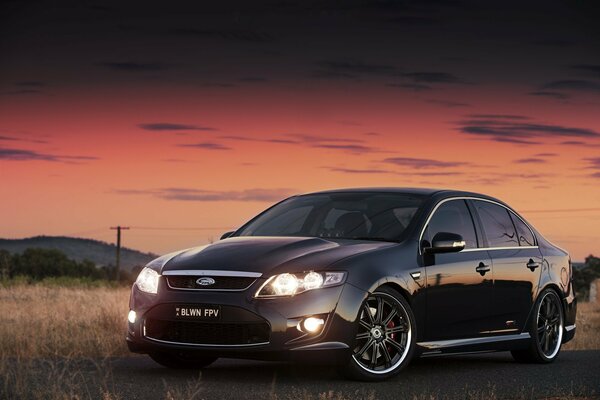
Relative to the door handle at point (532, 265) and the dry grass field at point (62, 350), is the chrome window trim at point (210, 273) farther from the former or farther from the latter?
the door handle at point (532, 265)

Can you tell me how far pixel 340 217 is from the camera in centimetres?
1081

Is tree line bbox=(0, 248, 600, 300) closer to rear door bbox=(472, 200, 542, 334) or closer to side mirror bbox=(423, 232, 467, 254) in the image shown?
rear door bbox=(472, 200, 542, 334)

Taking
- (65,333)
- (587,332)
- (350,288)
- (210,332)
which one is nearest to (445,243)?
(350,288)

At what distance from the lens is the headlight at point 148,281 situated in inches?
383

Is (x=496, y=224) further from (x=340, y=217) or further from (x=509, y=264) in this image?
(x=340, y=217)

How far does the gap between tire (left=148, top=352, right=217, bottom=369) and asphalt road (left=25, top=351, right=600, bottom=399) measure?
8 cm

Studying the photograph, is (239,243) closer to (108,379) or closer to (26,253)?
(108,379)

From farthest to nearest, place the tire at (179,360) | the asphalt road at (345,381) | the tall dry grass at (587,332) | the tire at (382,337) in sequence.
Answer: the tall dry grass at (587,332) < the tire at (179,360) < the tire at (382,337) < the asphalt road at (345,381)

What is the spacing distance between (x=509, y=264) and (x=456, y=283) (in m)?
1.26

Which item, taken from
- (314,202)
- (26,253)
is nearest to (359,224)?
(314,202)

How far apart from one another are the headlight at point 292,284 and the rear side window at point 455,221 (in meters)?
1.78

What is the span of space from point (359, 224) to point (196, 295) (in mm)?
1989

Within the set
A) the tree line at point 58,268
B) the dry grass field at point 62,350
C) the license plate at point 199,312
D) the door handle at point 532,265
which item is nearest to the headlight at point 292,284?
the license plate at point 199,312

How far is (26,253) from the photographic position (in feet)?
246
